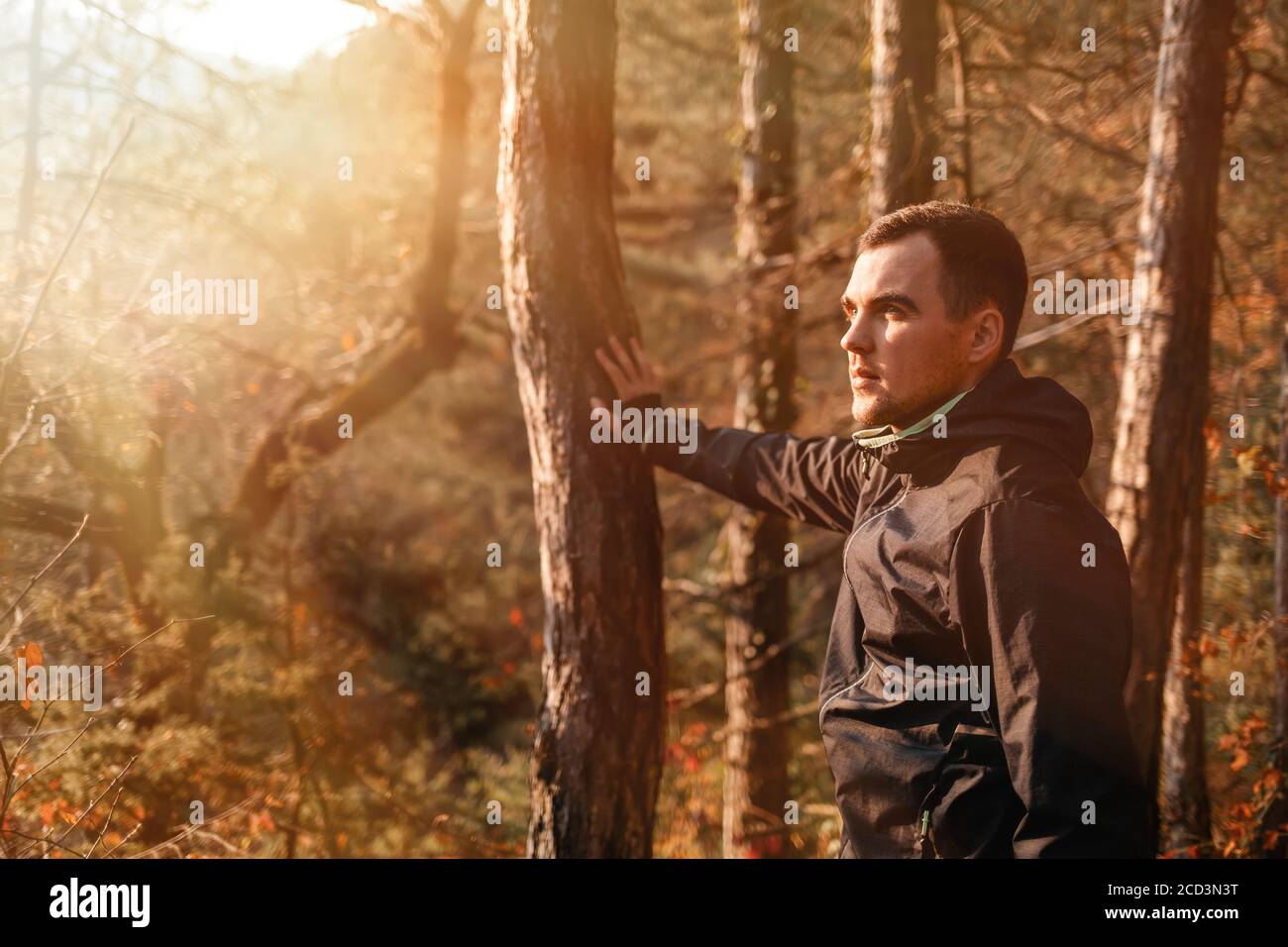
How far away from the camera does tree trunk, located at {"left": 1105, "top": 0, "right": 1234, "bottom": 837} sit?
14.0ft

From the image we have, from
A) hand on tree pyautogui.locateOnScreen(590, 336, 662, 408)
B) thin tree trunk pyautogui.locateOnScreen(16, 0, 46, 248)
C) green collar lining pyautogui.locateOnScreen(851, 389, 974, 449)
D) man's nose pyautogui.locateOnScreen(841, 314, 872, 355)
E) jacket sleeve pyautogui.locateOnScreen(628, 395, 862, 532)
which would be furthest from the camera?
thin tree trunk pyautogui.locateOnScreen(16, 0, 46, 248)

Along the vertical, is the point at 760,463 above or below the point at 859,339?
below

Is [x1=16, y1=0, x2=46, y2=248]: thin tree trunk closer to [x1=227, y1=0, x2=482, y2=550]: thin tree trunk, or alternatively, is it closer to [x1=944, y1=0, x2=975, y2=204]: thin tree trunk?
[x1=227, y1=0, x2=482, y2=550]: thin tree trunk

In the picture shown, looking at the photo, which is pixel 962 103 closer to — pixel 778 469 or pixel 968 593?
pixel 778 469

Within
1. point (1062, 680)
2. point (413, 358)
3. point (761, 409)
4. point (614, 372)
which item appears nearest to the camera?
point (1062, 680)

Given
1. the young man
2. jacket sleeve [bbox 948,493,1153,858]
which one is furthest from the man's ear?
jacket sleeve [bbox 948,493,1153,858]

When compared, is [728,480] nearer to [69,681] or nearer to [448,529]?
[69,681]

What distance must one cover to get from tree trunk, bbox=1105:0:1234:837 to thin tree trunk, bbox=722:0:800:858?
2.64 metres

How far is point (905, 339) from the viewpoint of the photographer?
7.95ft

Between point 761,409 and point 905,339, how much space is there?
14.6 ft

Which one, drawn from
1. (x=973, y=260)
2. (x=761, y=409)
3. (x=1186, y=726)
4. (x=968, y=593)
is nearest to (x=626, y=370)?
(x=973, y=260)
